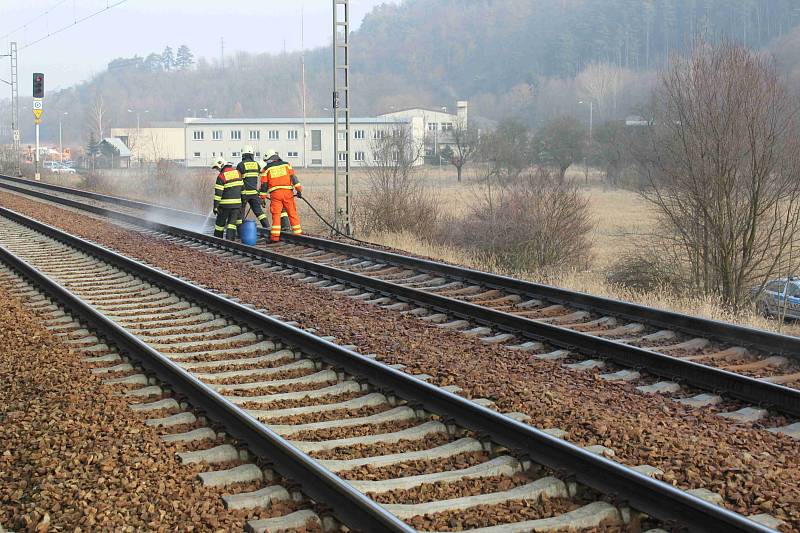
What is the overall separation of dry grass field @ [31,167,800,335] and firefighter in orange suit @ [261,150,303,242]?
10.1 ft

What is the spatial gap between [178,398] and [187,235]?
524 inches

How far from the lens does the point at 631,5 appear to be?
159125 millimetres

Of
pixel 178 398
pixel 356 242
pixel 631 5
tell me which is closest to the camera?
pixel 178 398

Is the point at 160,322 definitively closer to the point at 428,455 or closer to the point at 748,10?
the point at 428,455

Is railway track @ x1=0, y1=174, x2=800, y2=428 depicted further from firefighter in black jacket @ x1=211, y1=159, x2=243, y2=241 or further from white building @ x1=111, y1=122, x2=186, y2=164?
white building @ x1=111, y1=122, x2=186, y2=164

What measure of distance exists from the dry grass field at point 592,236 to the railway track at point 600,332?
2.25m

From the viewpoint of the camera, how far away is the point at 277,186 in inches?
714

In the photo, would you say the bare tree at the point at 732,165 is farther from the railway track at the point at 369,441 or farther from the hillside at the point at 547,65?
the hillside at the point at 547,65

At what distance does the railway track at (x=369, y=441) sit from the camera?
4.78 metres

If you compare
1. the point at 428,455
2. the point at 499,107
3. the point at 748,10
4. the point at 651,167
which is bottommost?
the point at 428,455

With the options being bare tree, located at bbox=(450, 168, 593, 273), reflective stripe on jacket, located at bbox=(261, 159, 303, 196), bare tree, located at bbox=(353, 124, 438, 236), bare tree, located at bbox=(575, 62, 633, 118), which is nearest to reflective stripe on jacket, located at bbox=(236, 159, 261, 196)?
reflective stripe on jacket, located at bbox=(261, 159, 303, 196)

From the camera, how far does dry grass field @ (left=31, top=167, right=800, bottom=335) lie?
13.9 meters

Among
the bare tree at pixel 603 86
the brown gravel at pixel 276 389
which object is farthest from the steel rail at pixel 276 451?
the bare tree at pixel 603 86

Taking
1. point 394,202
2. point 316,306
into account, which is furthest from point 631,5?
point 316,306
